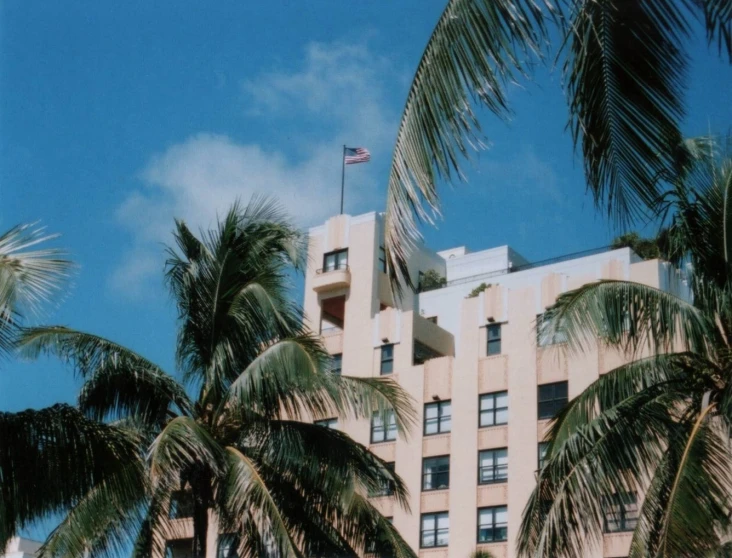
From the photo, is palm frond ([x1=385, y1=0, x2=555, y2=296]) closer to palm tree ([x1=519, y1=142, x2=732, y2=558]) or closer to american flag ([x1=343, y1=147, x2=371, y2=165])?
palm tree ([x1=519, y1=142, x2=732, y2=558])

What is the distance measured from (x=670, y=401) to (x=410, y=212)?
10375mm

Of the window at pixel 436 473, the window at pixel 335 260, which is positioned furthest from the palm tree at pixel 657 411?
the window at pixel 335 260

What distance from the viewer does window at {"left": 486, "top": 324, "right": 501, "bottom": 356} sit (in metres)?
49.8

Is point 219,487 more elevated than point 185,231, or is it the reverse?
point 185,231

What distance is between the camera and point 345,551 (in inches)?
787

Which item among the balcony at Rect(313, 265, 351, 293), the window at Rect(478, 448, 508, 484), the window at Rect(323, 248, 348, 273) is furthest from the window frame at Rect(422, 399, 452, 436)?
the window at Rect(323, 248, 348, 273)

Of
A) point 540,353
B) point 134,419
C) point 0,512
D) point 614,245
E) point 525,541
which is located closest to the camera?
point 0,512

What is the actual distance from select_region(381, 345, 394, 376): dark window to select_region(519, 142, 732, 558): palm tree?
32960mm

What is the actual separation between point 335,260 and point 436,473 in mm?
12552

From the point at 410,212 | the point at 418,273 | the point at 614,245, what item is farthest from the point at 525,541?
the point at 418,273

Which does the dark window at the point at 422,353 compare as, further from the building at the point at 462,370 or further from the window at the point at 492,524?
the window at the point at 492,524

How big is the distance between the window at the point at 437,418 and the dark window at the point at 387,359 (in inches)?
109

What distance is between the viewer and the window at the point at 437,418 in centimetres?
4975

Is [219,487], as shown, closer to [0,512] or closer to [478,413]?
[0,512]
